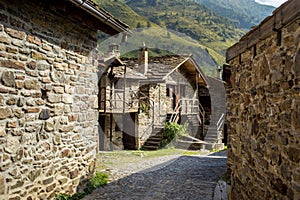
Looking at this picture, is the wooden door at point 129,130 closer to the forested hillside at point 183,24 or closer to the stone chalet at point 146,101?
the stone chalet at point 146,101

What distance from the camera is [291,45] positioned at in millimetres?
2721

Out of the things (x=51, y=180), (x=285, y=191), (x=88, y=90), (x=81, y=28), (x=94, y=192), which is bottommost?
(x=94, y=192)

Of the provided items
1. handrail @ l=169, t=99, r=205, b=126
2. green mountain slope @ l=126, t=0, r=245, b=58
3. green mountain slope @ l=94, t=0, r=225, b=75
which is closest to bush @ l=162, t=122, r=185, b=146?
handrail @ l=169, t=99, r=205, b=126

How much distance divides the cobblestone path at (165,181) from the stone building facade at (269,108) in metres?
1.80

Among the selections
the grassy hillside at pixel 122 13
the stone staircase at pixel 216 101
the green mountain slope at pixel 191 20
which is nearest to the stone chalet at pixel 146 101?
the stone staircase at pixel 216 101

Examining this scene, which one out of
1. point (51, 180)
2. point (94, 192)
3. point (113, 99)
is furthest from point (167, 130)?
point (51, 180)

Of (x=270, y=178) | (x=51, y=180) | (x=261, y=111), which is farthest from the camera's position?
(x=51, y=180)

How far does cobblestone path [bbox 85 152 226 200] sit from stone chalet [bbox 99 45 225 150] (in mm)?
5561

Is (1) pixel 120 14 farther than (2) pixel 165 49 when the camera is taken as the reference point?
Yes

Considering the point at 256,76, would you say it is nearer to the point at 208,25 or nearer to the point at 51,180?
the point at 51,180

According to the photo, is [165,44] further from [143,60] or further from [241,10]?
[241,10]

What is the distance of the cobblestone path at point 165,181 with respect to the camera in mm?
6140

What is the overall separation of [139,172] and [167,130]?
832 centimetres

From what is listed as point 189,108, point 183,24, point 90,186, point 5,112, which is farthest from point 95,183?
point 183,24
